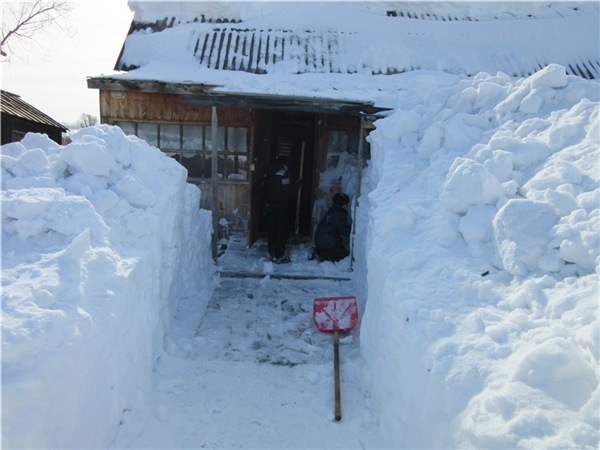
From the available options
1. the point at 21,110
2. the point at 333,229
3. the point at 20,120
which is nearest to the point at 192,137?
the point at 333,229

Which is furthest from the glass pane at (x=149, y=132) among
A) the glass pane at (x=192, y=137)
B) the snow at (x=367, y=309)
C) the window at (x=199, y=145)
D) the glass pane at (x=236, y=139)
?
the snow at (x=367, y=309)

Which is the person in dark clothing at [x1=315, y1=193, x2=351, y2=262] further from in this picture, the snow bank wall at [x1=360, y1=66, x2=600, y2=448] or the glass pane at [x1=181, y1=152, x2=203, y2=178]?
the glass pane at [x1=181, y1=152, x2=203, y2=178]

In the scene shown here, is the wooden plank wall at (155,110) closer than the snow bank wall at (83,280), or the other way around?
the snow bank wall at (83,280)

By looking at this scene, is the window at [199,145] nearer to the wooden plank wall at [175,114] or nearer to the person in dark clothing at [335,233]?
the wooden plank wall at [175,114]

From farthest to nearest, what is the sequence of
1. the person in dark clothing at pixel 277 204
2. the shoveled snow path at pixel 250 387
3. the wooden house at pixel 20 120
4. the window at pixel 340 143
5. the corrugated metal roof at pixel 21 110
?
the corrugated metal roof at pixel 21 110 → the wooden house at pixel 20 120 → the window at pixel 340 143 → the person in dark clothing at pixel 277 204 → the shoveled snow path at pixel 250 387

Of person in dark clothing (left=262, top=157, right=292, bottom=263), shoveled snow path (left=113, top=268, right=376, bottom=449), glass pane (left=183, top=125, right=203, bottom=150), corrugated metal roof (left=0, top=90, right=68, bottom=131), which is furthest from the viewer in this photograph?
corrugated metal roof (left=0, top=90, right=68, bottom=131)

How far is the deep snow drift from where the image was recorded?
1.91 metres

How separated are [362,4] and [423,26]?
1411 mm

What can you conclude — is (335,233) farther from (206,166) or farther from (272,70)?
(272,70)

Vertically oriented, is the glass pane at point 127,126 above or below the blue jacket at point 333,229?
above

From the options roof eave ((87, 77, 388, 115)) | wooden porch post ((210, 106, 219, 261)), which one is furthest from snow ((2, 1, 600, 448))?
wooden porch post ((210, 106, 219, 261))

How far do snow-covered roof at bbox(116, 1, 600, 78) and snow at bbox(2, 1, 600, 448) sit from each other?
341cm

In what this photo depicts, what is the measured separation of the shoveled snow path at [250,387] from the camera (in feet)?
9.56

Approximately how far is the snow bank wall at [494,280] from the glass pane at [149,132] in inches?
172
